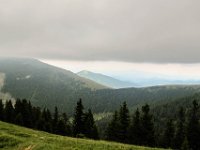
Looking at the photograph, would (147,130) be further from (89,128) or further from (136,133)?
(89,128)

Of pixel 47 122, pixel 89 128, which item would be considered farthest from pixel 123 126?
pixel 47 122

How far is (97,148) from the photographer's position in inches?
1578

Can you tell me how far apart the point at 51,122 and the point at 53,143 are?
2643 inches

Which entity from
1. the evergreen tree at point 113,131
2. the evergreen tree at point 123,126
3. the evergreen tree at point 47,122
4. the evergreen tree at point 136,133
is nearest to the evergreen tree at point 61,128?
the evergreen tree at point 47,122

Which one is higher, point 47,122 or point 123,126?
point 123,126

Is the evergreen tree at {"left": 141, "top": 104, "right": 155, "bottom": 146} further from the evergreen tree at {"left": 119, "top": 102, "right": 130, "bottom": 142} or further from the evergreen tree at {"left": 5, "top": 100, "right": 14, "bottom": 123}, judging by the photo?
the evergreen tree at {"left": 5, "top": 100, "right": 14, "bottom": 123}

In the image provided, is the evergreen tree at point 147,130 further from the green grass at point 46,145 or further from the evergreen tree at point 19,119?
the green grass at point 46,145

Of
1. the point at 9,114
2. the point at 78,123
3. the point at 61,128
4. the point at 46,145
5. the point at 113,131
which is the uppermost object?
the point at 46,145

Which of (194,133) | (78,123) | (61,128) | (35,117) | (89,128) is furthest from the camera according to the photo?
(35,117)

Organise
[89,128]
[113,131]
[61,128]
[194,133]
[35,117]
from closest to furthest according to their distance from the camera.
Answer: [194,133] < [113,131] < [89,128] < [61,128] < [35,117]

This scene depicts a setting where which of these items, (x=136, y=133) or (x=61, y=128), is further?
→ (x=61, y=128)

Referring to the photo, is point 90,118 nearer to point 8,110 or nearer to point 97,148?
point 8,110

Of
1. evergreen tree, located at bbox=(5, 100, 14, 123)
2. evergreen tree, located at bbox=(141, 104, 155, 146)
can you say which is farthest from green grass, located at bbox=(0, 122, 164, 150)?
evergreen tree, located at bbox=(5, 100, 14, 123)

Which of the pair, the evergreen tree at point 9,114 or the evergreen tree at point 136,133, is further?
the evergreen tree at point 9,114
